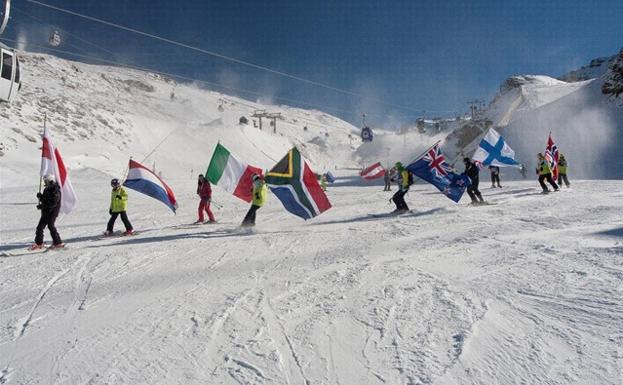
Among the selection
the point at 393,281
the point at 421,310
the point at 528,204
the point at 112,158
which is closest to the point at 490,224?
the point at 528,204

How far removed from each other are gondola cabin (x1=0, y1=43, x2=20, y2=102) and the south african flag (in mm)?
11444

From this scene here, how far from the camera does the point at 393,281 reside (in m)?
5.56

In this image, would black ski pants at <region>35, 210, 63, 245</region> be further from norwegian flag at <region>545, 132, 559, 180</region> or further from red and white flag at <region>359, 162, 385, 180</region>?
red and white flag at <region>359, 162, 385, 180</region>

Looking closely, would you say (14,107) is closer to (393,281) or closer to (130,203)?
(130,203)

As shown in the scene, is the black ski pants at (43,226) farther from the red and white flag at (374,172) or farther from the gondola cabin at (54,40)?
the red and white flag at (374,172)

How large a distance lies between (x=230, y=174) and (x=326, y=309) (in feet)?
26.4

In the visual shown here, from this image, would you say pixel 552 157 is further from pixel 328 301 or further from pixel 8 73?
pixel 8 73

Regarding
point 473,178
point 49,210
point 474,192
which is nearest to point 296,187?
point 49,210

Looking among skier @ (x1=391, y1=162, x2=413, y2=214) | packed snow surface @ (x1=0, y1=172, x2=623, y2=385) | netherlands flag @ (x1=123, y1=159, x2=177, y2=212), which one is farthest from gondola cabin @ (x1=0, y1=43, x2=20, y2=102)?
skier @ (x1=391, y1=162, x2=413, y2=214)

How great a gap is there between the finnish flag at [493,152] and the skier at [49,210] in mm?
14876

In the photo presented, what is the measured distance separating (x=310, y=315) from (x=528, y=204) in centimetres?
1106

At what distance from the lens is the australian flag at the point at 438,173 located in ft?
41.7

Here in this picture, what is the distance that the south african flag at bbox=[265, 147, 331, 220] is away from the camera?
34.3ft

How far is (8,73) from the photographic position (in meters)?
14.5
